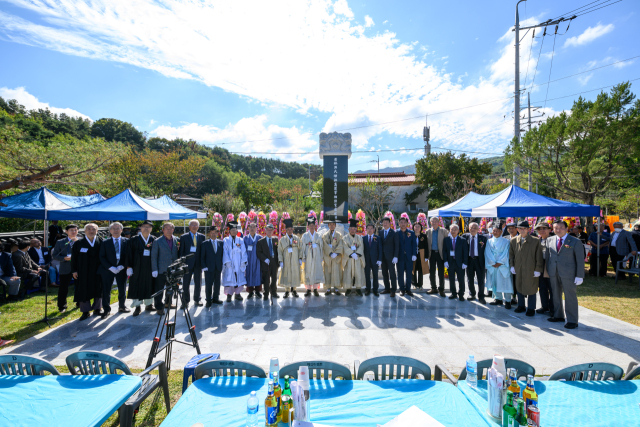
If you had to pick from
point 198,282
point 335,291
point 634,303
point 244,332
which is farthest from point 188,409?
point 634,303

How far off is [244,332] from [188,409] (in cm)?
350

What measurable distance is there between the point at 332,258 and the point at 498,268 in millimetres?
4049

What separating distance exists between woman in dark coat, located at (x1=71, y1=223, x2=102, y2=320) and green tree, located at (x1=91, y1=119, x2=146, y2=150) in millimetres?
37760

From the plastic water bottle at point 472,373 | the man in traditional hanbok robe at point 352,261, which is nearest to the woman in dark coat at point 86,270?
the man in traditional hanbok robe at point 352,261

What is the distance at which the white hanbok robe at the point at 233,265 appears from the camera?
24.5ft

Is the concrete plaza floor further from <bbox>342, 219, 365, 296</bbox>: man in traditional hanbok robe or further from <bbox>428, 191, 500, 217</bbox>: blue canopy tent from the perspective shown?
<bbox>428, 191, 500, 217</bbox>: blue canopy tent

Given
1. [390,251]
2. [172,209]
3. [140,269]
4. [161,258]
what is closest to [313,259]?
[390,251]

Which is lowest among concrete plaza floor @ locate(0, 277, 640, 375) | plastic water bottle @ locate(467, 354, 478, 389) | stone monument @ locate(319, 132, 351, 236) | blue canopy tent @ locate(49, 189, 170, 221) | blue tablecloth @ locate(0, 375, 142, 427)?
concrete plaza floor @ locate(0, 277, 640, 375)

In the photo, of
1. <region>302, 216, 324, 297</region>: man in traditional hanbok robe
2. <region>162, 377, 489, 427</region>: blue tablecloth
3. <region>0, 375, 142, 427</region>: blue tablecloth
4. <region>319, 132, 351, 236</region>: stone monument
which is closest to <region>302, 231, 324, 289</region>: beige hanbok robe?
<region>302, 216, 324, 297</region>: man in traditional hanbok robe

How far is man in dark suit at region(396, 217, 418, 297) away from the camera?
7949 millimetres

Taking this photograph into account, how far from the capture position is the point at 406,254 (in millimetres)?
7980

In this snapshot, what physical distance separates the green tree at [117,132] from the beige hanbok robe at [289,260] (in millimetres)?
38713

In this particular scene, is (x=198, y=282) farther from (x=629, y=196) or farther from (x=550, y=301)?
(x=629, y=196)

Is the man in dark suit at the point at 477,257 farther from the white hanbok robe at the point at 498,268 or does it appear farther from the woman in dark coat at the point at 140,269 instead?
→ the woman in dark coat at the point at 140,269
